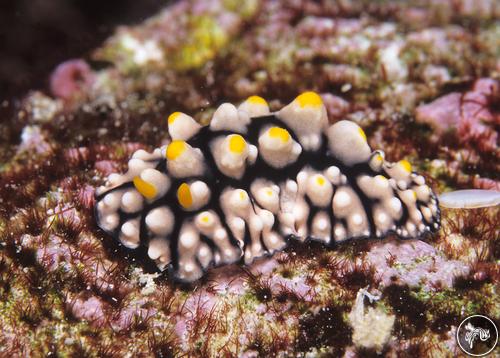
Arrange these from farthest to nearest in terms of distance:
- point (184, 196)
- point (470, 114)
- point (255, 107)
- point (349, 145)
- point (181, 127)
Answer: point (470, 114) < point (255, 107) < point (181, 127) < point (349, 145) < point (184, 196)

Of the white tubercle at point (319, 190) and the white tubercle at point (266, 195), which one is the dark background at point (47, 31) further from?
the white tubercle at point (319, 190)

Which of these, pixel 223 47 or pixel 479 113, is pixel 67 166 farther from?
pixel 479 113

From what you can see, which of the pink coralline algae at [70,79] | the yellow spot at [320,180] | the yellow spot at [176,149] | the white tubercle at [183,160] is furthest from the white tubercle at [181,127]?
the pink coralline algae at [70,79]

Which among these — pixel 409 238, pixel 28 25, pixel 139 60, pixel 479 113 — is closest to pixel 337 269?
pixel 409 238

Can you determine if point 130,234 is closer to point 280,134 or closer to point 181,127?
point 181,127

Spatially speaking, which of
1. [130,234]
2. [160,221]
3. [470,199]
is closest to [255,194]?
[160,221]
